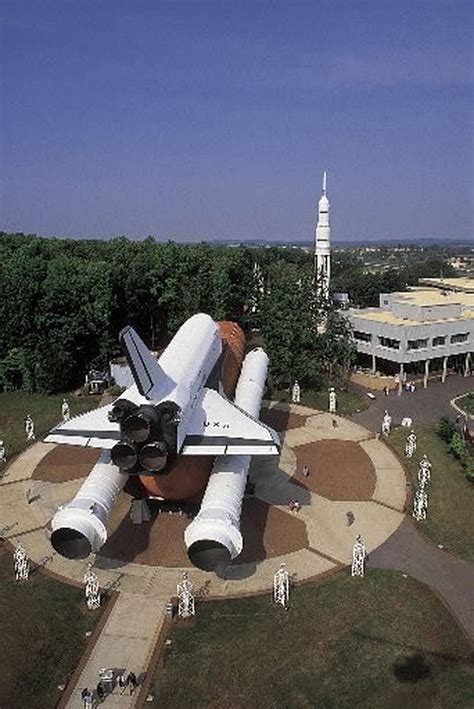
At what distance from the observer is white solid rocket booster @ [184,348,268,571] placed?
2198 cm

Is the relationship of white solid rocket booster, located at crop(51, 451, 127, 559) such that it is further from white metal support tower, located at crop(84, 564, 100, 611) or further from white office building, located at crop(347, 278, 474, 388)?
white office building, located at crop(347, 278, 474, 388)

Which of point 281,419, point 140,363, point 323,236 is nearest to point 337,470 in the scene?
point 281,419

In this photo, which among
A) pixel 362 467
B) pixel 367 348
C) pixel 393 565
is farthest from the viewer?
pixel 367 348

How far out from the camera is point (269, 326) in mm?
56188

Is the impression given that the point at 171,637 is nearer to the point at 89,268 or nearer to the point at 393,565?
the point at 393,565

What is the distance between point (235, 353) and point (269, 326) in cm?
1340

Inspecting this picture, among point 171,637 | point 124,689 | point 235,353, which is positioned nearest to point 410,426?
point 235,353

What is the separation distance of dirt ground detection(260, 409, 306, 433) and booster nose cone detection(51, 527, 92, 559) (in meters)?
23.0

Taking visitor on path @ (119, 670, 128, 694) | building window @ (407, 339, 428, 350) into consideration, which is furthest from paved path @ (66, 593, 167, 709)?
building window @ (407, 339, 428, 350)

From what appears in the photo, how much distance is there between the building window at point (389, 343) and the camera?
57.9 metres

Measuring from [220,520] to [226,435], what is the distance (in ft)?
16.0

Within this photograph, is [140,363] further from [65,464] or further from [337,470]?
[337,470]

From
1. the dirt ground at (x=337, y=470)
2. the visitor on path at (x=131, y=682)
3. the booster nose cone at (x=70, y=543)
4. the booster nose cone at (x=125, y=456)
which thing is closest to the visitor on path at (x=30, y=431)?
the dirt ground at (x=337, y=470)

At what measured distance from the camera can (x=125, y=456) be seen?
22.1m
